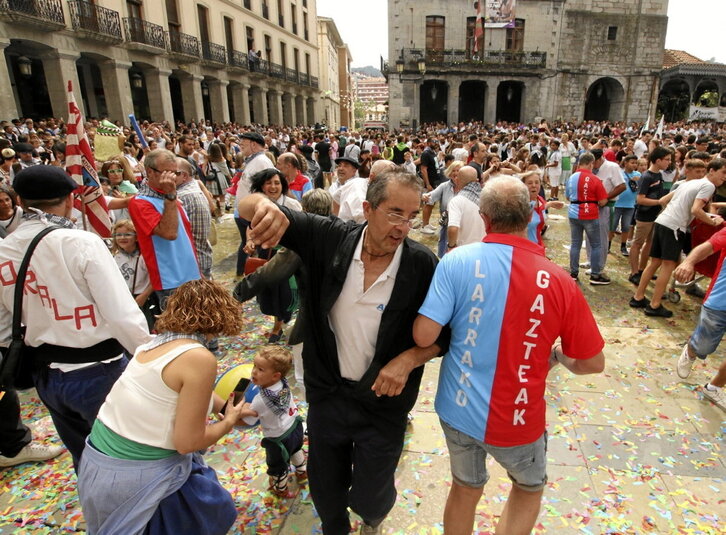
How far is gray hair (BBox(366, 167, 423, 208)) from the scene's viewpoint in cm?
172

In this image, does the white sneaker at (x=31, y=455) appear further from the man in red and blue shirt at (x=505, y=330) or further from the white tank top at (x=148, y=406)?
the man in red and blue shirt at (x=505, y=330)

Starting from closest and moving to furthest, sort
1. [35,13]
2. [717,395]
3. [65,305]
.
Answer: [65,305] → [717,395] → [35,13]

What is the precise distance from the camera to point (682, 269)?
11.7 ft

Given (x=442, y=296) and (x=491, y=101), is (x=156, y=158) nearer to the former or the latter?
(x=442, y=296)

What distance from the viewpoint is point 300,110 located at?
41.4m

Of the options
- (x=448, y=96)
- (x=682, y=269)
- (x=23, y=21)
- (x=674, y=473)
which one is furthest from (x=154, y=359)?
(x=448, y=96)

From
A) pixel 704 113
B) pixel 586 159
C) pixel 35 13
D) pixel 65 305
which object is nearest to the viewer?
pixel 65 305

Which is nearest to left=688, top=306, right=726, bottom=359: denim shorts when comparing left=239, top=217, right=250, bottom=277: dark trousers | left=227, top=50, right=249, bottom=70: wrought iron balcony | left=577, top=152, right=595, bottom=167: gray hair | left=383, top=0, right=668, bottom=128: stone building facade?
left=577, top=152, right=595, bottom=167: gray hair

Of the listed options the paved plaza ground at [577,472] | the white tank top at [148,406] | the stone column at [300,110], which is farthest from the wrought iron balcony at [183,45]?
the white tank top at [148,406]

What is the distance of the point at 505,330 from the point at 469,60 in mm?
34248

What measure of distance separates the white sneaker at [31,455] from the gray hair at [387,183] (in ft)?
10.2

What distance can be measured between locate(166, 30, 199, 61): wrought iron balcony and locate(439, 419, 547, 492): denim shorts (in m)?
25.4

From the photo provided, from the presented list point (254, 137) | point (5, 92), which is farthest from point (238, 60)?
point (254, 137)

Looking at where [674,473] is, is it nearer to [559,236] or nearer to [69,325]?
[69,325]
